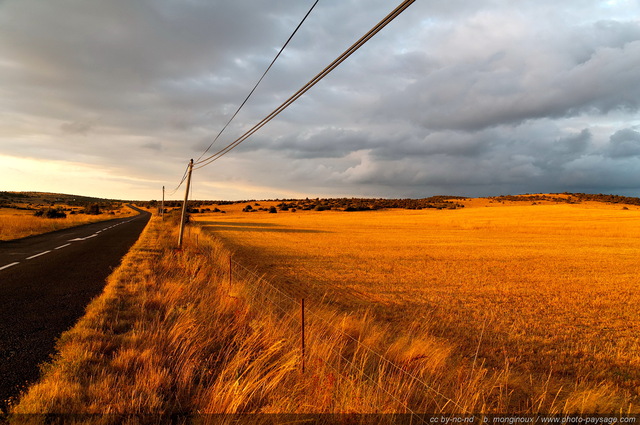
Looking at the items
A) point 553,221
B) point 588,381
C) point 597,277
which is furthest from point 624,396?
point 553,221

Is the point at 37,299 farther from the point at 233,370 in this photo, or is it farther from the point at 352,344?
the point at 352,344

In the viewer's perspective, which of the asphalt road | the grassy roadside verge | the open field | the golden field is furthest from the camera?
the open field

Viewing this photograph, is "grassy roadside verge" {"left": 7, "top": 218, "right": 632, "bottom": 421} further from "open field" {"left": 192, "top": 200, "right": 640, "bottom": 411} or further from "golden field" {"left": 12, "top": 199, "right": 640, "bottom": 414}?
"open field" {"left": 192, "top": 200, "right": 640, "bottom": 411}

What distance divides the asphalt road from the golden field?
390mm

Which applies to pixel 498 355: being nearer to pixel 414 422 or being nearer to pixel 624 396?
pixel 624 396

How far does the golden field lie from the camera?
4.23 m

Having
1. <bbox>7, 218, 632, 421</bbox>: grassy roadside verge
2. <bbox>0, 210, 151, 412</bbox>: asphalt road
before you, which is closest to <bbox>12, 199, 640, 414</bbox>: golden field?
<bbox>7, 218, 632, 421</bbox>: grassy roadside verge

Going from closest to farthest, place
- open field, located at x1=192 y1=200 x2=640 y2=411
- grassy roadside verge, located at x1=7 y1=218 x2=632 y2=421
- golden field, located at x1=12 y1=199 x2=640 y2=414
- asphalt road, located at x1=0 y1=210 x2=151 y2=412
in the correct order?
grassy roadside verge, located at x1=7 y1=218 x2=632 y2=421, golden field, located at x1=12 y1=199 x2=640 y2=414, asphalt road, located at x1=0 y1=210 x2=151 y2=412, open field, located at x1=192 y1=200 x2=640 y2=411

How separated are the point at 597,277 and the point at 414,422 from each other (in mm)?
17829

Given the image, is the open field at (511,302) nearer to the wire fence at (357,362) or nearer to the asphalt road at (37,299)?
the wire fence at (357,362)

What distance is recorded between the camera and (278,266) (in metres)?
19.8

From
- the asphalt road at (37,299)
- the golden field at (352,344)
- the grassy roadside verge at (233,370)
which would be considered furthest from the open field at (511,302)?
the asphalt road at (37,299)

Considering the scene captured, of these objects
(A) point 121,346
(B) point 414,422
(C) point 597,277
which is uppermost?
(A) point 121,346

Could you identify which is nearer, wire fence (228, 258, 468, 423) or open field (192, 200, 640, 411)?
wire fence (228, 258, 468, 423)
